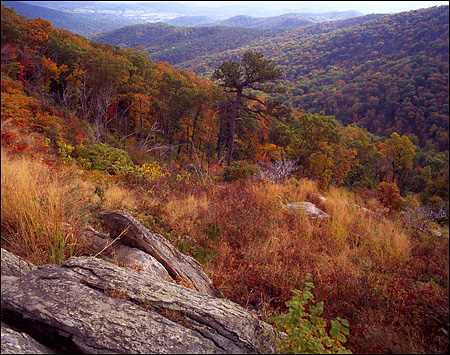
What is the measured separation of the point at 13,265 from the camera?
1891 millimetres

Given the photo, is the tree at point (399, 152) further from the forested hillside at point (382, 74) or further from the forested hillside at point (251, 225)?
the forested hillside at point (251, 225)

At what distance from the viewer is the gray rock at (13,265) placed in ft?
6.00

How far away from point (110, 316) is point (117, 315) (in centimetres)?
4

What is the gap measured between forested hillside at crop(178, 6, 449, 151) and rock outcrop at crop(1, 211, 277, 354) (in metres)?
66.3

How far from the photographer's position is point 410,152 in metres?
33.7

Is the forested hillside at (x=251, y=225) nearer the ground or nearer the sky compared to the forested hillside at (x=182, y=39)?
nearer the ground

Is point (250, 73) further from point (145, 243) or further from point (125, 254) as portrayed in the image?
point (125, 254)

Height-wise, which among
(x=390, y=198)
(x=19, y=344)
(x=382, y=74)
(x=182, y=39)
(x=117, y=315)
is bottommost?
(x=390, y=198)

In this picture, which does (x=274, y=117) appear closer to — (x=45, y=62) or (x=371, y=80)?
(x=45, y=62)

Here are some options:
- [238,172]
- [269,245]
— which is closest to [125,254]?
[269,245]

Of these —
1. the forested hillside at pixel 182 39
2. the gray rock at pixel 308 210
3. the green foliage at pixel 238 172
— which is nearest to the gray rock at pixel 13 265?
the gray rock at pixel 308 210

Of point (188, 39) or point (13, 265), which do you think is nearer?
point (13, 265)

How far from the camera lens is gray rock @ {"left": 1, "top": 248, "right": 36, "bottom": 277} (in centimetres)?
183

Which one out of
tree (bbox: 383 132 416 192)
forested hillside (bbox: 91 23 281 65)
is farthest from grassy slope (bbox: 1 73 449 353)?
forested hillside (bbox: 91 23 281 65)
